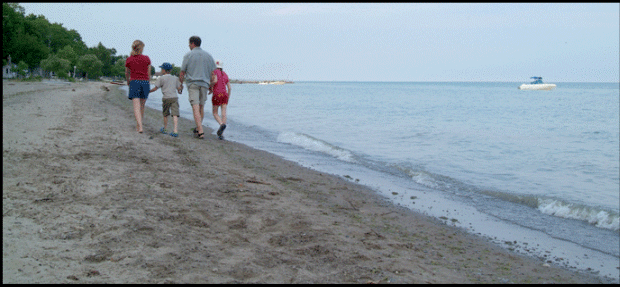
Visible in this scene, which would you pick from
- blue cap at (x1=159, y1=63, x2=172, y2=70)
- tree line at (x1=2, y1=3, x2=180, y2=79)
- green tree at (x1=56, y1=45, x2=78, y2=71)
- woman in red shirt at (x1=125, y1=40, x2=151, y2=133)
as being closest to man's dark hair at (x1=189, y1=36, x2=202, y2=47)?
blue cap at (x1=159, y1=63, x2=172, y2=70)

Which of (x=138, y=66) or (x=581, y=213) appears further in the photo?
(x=138, y=66)

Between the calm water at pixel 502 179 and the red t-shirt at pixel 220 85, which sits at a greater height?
the red t-shirt at pixel 220 85

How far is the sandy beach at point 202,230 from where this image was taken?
9.27 ft

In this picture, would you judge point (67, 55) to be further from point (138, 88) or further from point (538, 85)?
point (538, 85)

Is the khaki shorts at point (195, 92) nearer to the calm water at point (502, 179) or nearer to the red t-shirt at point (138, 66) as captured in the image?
the red t-shirt at point (138, 66)

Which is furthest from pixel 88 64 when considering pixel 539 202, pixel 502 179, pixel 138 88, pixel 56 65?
pixel 539 202

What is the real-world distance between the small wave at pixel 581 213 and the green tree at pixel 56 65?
64.6 metres

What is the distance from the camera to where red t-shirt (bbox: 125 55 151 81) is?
7730mm

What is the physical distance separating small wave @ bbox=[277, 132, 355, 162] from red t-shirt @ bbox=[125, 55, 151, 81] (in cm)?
450

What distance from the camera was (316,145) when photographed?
11.8 metres

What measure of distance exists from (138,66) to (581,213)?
7372 mm

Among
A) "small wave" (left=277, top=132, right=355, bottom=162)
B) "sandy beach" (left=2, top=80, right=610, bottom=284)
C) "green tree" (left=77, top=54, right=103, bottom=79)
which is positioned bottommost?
"small wave" (left=277, top=132, right=355, bottom=162)

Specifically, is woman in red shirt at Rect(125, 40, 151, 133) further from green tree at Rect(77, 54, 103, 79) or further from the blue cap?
green tree at Rect(77, 54, 103, 79)

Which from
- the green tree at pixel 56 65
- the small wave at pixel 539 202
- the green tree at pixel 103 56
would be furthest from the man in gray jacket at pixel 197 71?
the green tree at pixel 103 56
